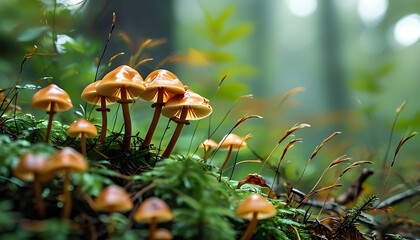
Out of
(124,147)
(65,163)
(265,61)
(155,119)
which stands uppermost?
(65,163)

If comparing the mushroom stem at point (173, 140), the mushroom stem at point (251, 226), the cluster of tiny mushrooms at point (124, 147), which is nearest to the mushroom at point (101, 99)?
the cluster of tiny mushrooms at point (124, 147)

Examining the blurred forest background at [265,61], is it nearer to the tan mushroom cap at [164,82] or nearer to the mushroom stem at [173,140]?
the mushroom stem at [173,140]

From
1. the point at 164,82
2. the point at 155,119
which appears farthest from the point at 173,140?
the point at 164,82

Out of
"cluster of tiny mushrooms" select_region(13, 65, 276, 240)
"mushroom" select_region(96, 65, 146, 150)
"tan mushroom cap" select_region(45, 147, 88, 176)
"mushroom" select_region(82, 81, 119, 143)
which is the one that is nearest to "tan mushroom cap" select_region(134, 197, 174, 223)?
"cluster of tiny mushrooms" select_region(13, 65, 276, 240)

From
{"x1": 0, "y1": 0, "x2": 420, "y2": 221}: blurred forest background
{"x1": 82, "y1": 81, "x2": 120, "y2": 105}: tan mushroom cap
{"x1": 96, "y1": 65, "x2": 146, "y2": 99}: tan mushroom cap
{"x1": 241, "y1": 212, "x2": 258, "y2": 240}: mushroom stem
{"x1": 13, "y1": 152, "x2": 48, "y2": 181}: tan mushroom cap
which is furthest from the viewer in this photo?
{"x1": 0, "y1": 0, "x2": 420, "y2": 221}: blurred forest background

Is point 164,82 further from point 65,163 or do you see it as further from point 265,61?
point 265,61

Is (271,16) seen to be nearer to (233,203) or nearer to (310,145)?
(310,145)

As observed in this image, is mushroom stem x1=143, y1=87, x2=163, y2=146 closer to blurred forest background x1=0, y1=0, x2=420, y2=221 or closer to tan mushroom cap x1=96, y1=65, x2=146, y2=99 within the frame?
tan mushroom cap x1=96, y1=65, x2=146, y2=99

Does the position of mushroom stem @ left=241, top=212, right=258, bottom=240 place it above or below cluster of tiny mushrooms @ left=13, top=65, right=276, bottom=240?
below
